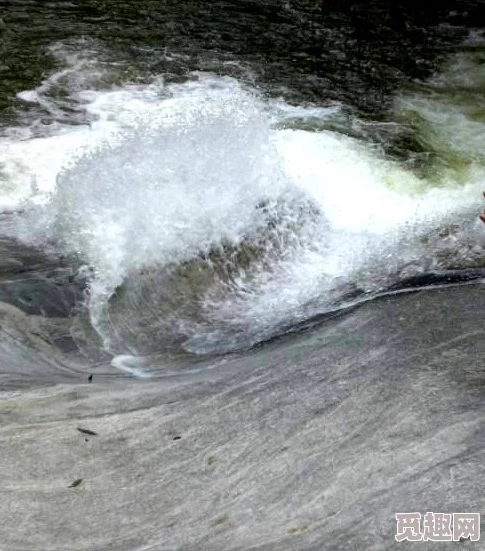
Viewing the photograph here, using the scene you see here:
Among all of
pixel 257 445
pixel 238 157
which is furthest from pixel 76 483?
pixel 238 157

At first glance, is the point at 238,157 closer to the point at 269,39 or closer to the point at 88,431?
the point at 88,431

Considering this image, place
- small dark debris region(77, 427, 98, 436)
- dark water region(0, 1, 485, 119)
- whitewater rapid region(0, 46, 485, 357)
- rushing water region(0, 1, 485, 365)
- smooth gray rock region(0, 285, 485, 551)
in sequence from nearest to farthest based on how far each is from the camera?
smooth gray rock region(0, 285, 485, 551), small dark debris region(77, 427, 98, 436), whitewater rapid region(0, 46, 485, 357), rushing water region(0, 1, 485, 365), dark water region(0, 1, 485, 119)

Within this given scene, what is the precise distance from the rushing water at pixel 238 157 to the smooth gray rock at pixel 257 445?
1.26 feet

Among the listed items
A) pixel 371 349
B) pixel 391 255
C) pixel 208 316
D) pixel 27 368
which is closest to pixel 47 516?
pixel 27 368

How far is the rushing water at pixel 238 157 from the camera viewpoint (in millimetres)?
4816

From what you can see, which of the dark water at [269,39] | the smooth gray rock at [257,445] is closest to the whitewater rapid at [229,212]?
the smooth gray rock at [257,445]

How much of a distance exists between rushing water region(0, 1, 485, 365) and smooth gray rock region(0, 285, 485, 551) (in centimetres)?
38

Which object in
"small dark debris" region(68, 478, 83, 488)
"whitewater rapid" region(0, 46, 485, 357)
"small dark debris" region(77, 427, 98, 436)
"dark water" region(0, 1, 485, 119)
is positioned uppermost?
"dark water" region(0, 1, 485, 119)

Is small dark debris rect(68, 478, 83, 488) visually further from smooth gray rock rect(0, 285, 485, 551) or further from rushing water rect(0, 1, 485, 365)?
rushing water rect(0, 1, 485, 365)

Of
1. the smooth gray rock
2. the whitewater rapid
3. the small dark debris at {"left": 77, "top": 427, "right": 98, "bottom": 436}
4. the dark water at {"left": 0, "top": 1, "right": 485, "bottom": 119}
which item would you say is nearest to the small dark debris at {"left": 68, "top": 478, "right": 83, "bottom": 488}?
the smooth gray rock

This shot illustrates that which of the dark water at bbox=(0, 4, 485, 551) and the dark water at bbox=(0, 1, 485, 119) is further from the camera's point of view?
the dark water at bbox=(0, 1, 485, 119)

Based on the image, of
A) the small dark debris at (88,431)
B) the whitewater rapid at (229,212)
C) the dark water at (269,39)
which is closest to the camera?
the small dark debris at (88,431)

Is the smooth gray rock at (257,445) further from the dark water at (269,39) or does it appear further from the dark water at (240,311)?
the dark water at (269,39)

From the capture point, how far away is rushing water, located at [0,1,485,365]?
190 inches
